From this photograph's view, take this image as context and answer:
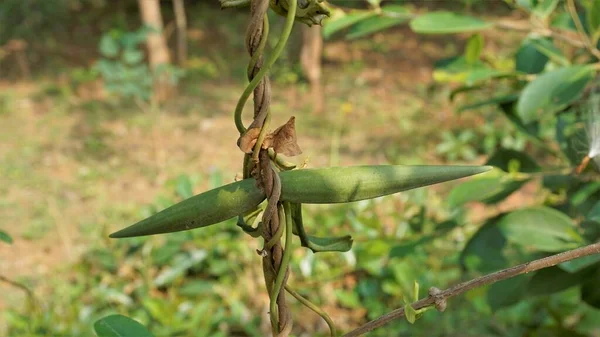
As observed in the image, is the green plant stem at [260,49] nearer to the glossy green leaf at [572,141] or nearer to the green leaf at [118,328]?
the green leaf at [118,328]

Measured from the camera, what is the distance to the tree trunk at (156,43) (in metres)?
A: 3.55

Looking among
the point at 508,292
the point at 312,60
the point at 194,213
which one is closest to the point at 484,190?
the point at 508,292

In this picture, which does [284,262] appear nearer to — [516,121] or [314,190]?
[314,190]

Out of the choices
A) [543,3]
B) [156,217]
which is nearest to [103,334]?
[156,217]

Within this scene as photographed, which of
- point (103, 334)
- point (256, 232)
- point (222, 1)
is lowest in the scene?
point (103, 334)

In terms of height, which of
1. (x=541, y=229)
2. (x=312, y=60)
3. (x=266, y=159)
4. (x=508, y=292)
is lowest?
(x=312, y=60)

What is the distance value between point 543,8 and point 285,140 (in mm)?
637

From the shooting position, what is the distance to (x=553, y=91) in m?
0.85

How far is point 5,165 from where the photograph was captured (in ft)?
10.5

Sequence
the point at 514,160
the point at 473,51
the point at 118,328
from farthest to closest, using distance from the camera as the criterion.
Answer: the point at 473,51 → the point at 514,160 → the point at 118,328

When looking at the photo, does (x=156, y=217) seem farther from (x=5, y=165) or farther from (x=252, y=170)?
(x=5, y=165)

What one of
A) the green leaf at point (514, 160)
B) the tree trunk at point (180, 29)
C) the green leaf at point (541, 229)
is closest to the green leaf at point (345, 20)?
the green leaf at point (514, 160)

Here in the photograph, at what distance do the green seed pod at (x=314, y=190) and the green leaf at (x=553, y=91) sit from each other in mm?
479

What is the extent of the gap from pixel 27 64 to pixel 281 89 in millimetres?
1788
